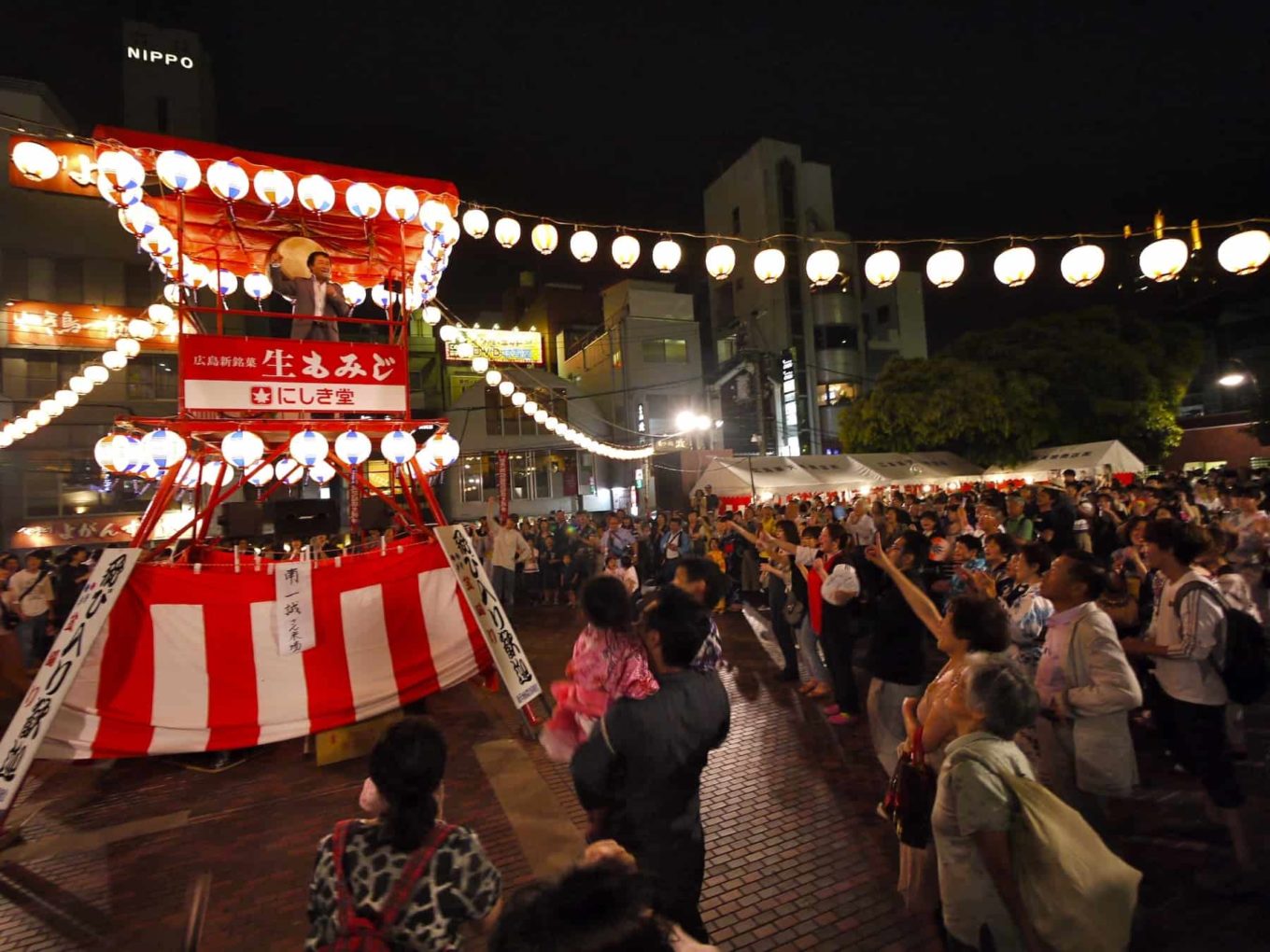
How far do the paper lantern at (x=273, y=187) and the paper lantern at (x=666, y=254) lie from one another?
5014mm

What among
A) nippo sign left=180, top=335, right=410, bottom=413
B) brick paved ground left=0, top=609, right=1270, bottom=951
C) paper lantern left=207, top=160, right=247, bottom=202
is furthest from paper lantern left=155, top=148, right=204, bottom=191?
brick paved ground left=0, top=609, right=1270, bottom=951

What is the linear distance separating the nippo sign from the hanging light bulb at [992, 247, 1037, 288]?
26.2 ft

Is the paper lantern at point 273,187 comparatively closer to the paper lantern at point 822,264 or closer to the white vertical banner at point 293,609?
the white vertical banner at point 293,609

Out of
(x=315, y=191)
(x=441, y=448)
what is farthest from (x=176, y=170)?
(x=441, y=448)

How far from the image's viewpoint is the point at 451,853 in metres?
1.89

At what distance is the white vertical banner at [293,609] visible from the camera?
5777 millimetres

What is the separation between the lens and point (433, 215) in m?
6.45

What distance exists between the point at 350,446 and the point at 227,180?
2.64 m

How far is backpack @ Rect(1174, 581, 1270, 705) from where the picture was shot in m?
3.54

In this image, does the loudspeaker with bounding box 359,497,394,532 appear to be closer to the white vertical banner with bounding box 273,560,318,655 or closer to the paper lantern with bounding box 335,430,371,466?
the paper lantern with bounding box 335,430,371,466

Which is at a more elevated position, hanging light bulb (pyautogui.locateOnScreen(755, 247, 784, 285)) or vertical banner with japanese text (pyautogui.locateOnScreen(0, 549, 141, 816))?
hanging light bulb (pyautogui.locateOnScreen(755, 247, 784, 285))

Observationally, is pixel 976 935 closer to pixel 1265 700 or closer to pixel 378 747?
pixel 378 747

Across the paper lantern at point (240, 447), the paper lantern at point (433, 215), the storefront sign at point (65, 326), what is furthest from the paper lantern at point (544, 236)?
the storefront sign at point (65, 326)

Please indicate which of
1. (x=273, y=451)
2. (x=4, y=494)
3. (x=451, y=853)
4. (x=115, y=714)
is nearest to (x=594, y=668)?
(x=451, y=853)
